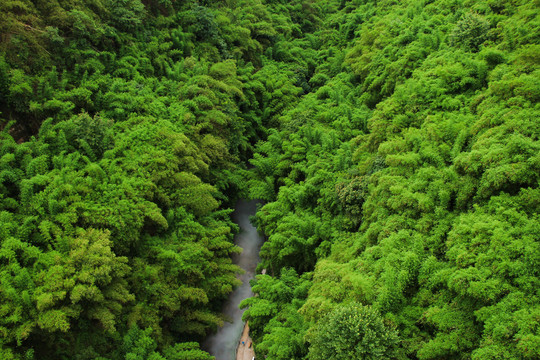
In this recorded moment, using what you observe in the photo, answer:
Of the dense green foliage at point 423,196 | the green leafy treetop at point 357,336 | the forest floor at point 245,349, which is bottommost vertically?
the forest floor at point 245,349

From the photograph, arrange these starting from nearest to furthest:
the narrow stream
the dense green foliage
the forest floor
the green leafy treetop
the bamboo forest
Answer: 1. the dense green foliage
2. the green leafy treetop
3. the bamboo forest
4. the forest floor
5. the narrow stream

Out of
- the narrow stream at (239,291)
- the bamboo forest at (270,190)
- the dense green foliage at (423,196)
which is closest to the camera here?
the dense green foliage at (423,196)

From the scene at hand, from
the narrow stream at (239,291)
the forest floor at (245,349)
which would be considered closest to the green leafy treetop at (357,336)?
the forest floor at (245,349)

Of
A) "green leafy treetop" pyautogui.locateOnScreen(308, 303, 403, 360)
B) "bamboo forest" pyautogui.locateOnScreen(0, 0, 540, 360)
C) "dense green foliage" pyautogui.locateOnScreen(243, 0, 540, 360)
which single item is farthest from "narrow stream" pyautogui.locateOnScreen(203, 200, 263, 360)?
"green leafy treetop" pyautogui.locateOnScreen(308, 303, 403, 360)

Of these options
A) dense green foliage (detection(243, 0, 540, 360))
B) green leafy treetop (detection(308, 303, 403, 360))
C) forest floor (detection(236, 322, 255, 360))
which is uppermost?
dense green foliage (detection(243, 0, 540, 360))

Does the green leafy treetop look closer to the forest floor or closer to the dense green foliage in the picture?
the dense green foliage

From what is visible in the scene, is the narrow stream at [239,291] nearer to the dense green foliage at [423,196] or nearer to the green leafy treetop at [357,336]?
the dense green foliage at [423,196]

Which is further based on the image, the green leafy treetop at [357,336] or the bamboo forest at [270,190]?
the bamboo forest at [270,190]

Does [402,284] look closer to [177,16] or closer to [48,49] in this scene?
[48,49]

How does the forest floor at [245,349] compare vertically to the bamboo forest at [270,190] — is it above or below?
below
